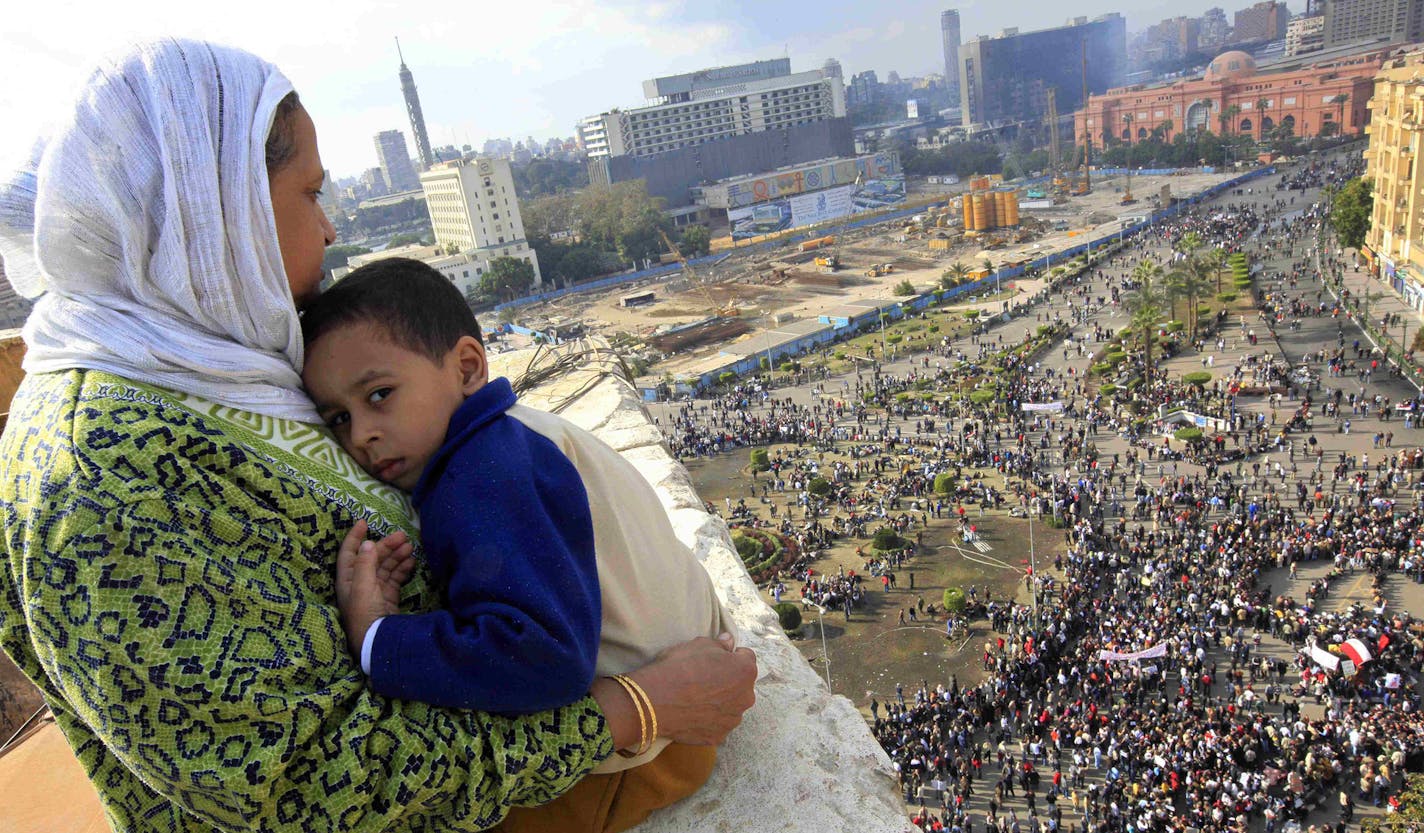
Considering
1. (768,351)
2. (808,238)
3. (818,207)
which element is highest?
(818,207)

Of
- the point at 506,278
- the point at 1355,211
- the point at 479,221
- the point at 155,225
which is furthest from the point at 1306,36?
the point at 155,225

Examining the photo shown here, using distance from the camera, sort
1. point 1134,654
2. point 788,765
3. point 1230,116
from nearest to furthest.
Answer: point 788,765
point 1134,654
point 1230,116

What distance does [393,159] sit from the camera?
15188 cm

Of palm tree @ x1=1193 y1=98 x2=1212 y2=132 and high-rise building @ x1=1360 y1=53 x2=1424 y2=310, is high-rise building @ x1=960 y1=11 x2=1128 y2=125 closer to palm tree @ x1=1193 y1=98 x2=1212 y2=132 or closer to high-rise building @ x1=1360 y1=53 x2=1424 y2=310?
palm tree @ x1=1193 y1=98 x2=1212 y2=132

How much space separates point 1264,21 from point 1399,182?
11253 centimetres

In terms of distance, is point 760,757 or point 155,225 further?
point 760,757

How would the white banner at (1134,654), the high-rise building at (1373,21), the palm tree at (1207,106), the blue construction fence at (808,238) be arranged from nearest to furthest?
the white banner at (1134,654)
the blue construction fence at (808,238)
the palm tree at (1207,106)
the high-rise building at (1373,21)

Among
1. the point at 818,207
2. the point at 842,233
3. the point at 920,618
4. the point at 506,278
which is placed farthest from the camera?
the point at 818,207

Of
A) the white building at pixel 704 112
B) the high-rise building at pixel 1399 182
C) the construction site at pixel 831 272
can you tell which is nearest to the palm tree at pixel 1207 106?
the construction site at pixel 831 272

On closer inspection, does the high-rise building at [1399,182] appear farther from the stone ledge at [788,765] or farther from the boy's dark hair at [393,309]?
the boy's dark hair at [393,309]

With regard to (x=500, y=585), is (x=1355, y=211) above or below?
below

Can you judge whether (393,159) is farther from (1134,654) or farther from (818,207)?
(1134,654)

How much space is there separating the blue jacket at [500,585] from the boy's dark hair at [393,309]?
22 cm

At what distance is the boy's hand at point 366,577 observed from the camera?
1.36 m
